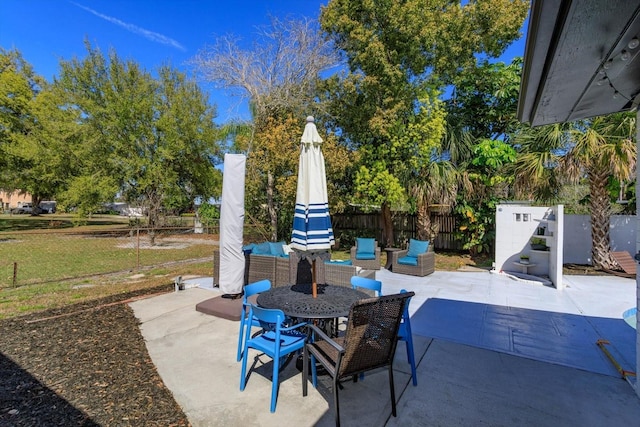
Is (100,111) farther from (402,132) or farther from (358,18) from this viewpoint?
(402,132)

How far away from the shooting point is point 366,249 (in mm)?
8500

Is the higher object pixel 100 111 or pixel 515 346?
pixel 100 111

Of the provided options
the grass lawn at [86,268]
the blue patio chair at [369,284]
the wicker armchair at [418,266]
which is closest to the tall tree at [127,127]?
the grass lawn at [86,268]

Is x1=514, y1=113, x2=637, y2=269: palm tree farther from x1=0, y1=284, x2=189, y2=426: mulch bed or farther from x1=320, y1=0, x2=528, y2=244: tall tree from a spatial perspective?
x1=0, y1=284, x2=189, y2=426: mulch bed

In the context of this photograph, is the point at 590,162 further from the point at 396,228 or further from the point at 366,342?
the point at 366,342

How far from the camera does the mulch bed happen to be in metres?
2.41

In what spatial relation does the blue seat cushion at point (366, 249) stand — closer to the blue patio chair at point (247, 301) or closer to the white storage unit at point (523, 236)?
the white storage unit at point (523, 236)

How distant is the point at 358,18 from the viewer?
10.1m

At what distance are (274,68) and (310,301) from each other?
10675 mm

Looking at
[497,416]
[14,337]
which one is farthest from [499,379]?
[14,337]

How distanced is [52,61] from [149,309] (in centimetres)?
1570

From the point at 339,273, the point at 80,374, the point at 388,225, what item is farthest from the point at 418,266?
the point at 80,374

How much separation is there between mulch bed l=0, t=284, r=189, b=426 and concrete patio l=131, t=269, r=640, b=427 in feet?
0.55

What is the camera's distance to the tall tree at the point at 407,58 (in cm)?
943
